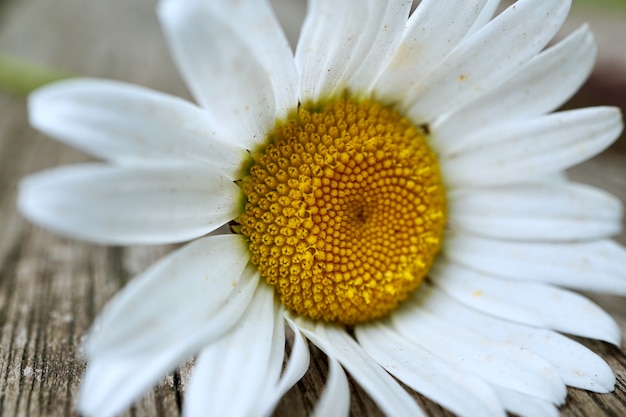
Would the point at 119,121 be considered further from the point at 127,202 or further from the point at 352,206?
the point at 352,206

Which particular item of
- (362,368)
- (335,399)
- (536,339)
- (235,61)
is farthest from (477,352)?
(235,61)

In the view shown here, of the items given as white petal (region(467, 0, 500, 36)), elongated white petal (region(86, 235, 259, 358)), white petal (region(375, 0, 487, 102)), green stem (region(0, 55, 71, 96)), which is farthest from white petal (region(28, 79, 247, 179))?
green stem (region(0, 55, 71, 96))

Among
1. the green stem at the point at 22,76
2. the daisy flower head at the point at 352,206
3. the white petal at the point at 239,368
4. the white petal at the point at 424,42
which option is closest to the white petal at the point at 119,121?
the daisy flower head at the point at 352,206

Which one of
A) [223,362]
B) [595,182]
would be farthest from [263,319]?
[595,182]

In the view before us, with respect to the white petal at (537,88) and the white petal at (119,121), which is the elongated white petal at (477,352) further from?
the white petal at (119,121)

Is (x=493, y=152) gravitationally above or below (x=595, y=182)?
above

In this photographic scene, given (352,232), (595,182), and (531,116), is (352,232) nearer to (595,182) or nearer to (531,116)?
(531,116)
